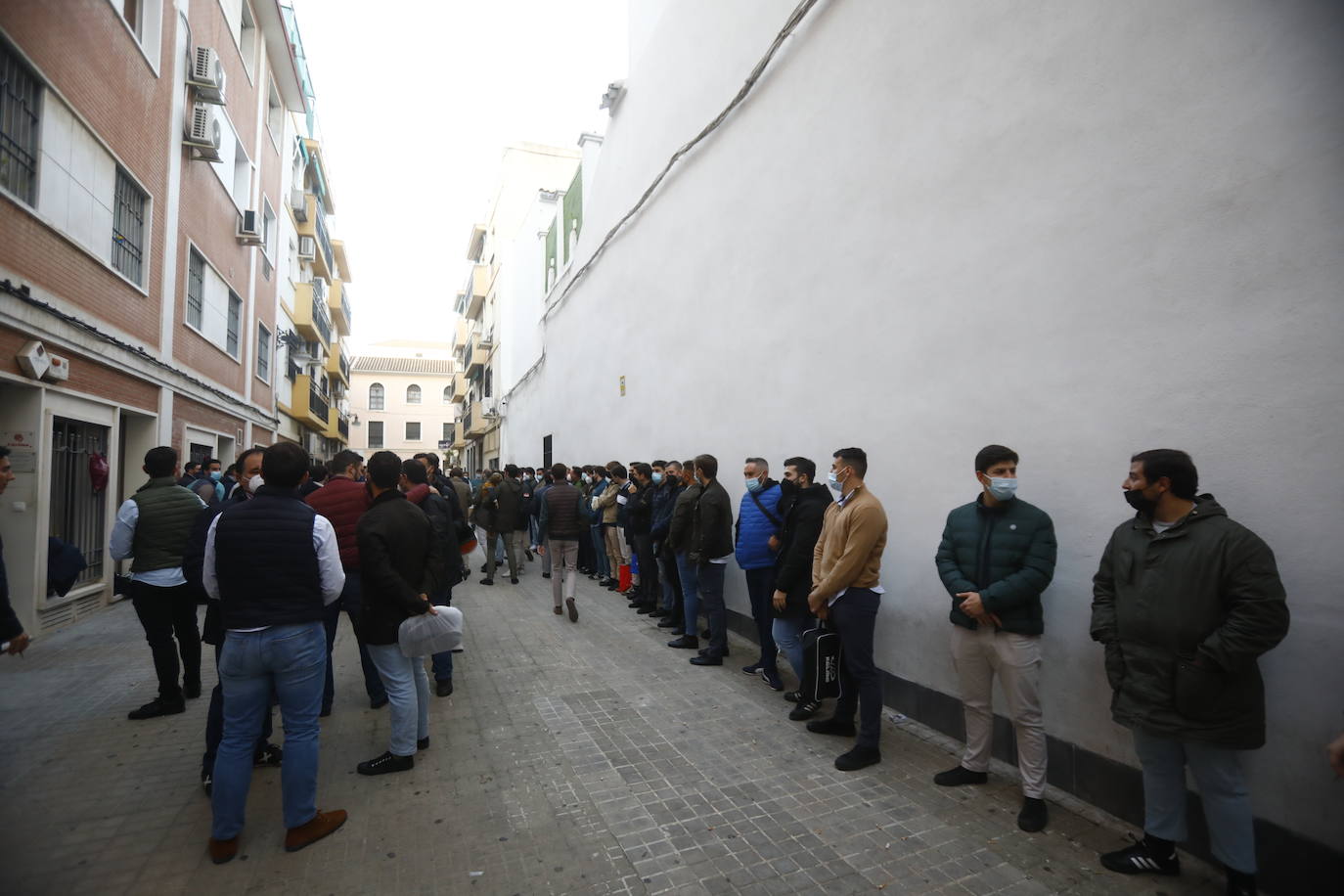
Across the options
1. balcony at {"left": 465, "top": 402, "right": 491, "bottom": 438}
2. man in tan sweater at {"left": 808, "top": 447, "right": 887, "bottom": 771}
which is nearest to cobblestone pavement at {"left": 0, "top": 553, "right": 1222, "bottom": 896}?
man in tan sweater at {"left": 808, "top": 447, "right": 887, "bottom": 771}

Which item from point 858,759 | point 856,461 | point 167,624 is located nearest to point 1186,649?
point 858,759

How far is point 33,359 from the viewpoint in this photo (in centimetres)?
647

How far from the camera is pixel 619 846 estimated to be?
3250 millimetres

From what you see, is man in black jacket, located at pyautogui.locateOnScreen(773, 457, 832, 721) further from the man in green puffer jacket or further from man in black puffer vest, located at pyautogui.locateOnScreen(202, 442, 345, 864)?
man in black puffer vest, located at pyautogui.locateOnScreen(202, 442, 345, 864)

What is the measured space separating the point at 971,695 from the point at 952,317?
8.08 feet

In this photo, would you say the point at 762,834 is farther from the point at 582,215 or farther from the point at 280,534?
the point at 582,215

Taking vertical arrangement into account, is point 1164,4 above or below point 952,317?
above

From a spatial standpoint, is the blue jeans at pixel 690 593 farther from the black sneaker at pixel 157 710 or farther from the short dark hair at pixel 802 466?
the black sneaker at pixel 157 710

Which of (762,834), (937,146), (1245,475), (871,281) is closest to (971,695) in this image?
(762,834)

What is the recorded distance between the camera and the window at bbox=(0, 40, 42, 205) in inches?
246

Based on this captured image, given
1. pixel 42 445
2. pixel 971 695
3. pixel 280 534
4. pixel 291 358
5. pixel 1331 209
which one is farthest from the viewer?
pixel 291 358

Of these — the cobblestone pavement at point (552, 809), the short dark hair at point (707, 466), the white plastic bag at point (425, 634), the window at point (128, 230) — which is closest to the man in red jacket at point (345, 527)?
the cobblestone pavement at point (552, 809)

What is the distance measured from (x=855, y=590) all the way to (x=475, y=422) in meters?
30.7

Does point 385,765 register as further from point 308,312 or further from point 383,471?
point 308,312
